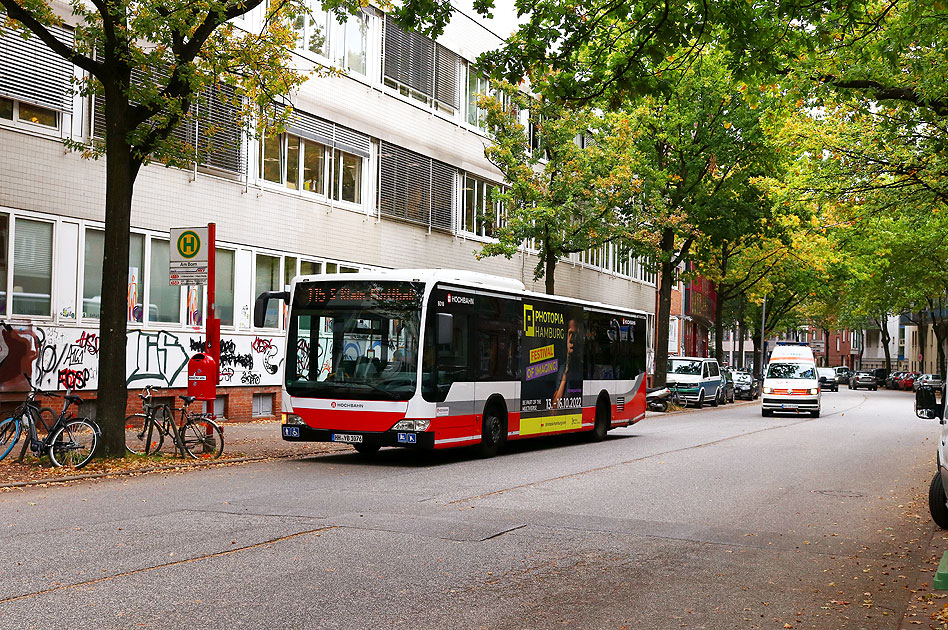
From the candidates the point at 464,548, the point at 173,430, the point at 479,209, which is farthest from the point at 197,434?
the point at 479,209

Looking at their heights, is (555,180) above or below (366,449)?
above

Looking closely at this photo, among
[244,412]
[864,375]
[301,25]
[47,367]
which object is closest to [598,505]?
[47,367]

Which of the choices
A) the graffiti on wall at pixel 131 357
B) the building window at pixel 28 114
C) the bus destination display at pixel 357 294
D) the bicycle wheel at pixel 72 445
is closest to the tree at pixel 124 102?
the bicycle wheel at pixel 72 445

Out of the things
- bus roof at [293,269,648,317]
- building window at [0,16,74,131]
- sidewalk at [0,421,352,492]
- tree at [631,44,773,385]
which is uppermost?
tree at [631,44,773,385]

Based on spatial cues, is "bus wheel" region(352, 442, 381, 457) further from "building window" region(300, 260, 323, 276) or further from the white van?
the white van

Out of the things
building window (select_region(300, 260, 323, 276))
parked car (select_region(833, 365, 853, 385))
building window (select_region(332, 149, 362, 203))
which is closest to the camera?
building window (select_region(300, 260, 323, 276))

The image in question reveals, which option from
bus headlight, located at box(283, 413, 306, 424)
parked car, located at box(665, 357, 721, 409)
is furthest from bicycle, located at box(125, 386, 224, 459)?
parked car, located at box(665, 357, 721, 409)

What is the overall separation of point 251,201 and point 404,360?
33.0 feet

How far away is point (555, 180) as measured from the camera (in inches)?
1202

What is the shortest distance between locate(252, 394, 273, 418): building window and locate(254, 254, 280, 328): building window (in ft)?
5.37

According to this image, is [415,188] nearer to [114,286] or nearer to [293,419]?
[293,419]

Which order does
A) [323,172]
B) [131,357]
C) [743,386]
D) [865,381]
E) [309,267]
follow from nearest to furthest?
[131,357], [309,267], [323,172], [743,386], [865,381]

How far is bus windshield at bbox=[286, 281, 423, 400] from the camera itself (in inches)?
620

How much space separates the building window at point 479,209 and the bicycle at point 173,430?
18364 millimetres
